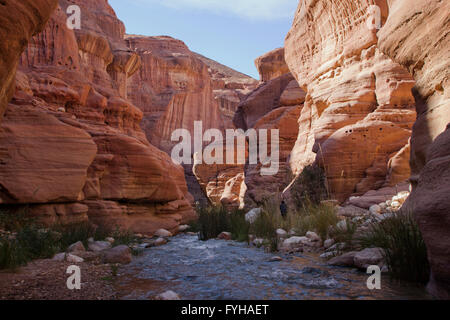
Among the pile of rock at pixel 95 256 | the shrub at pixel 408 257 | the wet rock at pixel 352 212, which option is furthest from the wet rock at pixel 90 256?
the wet rock at pixel 352 212

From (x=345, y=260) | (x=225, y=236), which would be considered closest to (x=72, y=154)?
(x=225, y=236)

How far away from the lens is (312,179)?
10508mm

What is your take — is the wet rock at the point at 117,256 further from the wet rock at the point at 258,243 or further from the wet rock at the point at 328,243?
the wet rock at the point at 328,243

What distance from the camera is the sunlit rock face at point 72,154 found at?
682 cm

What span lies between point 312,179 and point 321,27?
7750 millimetres

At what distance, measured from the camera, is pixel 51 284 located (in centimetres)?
324

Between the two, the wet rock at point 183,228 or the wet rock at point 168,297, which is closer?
the wet rock at point 168,297

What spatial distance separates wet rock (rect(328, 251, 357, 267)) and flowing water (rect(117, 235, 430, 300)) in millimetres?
128

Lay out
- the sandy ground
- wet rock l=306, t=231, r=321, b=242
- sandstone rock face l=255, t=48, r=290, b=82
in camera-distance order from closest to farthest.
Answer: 1. the sandy ground
2. wet rock l=306, t=231, r=321, b=242
3. sandstone rock face l=255, t=48, r=290, b=82

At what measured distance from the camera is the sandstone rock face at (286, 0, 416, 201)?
9.95 meters

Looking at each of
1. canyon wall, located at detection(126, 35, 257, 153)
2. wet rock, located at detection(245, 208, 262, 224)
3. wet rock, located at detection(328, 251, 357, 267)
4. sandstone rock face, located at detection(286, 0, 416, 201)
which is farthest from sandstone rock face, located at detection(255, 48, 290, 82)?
wet rock, located at detection(328, 251, 357, 267)

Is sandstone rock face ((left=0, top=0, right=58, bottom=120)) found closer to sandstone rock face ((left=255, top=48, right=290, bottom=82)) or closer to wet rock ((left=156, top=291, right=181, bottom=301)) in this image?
wet rock ((left=156, top=291, right=181, bottom=301))

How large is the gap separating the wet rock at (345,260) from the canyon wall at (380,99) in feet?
3.37

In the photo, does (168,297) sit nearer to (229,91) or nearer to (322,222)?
(322,222)
